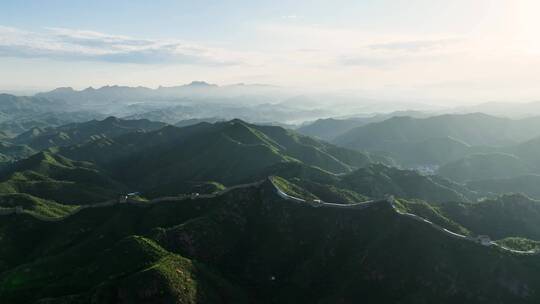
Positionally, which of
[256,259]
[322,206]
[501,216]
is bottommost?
[256,259]

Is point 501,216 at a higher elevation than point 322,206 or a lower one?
lower

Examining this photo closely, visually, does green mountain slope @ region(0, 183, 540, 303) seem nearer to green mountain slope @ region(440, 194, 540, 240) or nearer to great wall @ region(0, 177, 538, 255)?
great wall @ region(0, 177, 538, 255)

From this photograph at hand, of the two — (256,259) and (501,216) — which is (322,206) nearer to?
(256,259)

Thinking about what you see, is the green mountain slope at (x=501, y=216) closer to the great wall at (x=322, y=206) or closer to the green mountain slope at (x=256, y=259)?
the great wall at (x=322, y=206)

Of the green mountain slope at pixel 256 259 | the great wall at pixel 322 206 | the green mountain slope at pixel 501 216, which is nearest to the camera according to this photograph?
the green mountain slope at pixel 256 259

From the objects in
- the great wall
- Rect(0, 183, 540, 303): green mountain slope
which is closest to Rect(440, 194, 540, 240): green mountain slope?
the great wall

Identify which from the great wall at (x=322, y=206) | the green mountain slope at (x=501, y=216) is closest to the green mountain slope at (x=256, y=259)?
the great wall at (x=322, y=206)

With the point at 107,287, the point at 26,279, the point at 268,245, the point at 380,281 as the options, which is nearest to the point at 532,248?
the point at 380,281

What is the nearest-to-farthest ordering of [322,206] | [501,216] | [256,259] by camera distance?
[256,259], [322,206], [501,216]

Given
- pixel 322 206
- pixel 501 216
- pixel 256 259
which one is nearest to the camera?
pixel 256 259

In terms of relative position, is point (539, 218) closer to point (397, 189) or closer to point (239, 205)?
point (397, 189)

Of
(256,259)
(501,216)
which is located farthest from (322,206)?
(501,216)
